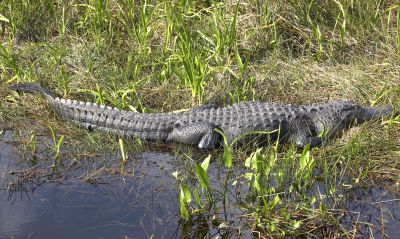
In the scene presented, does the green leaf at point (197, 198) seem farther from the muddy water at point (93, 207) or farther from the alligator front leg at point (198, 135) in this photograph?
the alligator front leg at point (198, 135)

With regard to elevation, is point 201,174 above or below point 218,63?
above

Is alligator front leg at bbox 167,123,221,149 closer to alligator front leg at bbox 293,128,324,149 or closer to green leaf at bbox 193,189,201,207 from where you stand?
alligator front leg at bbox 293,128,324,149

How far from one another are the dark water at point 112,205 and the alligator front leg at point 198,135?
476 mm

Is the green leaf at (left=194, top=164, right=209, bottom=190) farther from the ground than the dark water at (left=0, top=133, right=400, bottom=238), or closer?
farther from the ground

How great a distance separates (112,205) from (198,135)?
1.29 meters

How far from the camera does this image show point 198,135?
18.1 feet

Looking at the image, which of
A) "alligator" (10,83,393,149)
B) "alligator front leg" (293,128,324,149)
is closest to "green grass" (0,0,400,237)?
"alligator" (10,83,393,149)

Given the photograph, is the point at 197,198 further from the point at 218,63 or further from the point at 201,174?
the point at 218,63

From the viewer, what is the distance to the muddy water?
4.13 meters

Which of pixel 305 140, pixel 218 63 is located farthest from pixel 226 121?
pixel 218 63

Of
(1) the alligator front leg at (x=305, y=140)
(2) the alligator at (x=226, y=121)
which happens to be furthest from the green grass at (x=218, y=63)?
(1) the alligator front leg at (x=305, y=140)

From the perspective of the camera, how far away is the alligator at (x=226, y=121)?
217 inches

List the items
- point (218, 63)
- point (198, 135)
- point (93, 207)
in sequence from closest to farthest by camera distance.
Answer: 1. point (93, 207)
2. point (198, 135)
3. point (218, 63)

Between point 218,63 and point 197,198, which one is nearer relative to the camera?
point 197,198
